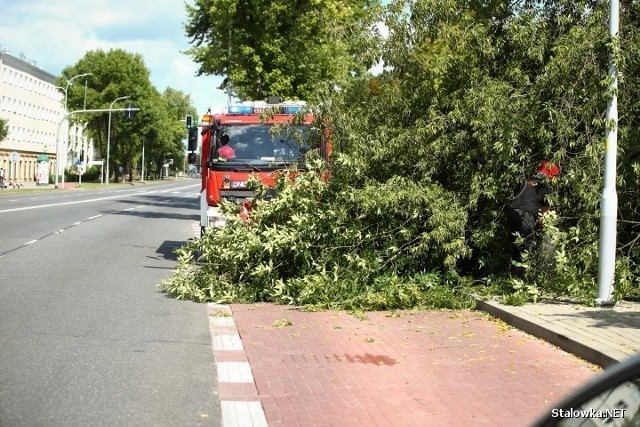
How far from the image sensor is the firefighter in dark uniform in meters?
9.69

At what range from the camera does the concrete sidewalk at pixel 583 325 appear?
631 centimetres

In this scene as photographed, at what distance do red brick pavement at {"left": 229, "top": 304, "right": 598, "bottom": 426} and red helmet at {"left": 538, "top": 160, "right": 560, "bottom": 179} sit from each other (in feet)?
7.43

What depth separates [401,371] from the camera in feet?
20.1

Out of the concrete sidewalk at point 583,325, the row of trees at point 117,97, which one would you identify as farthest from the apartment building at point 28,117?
the concrete sidewalk at point 583,325

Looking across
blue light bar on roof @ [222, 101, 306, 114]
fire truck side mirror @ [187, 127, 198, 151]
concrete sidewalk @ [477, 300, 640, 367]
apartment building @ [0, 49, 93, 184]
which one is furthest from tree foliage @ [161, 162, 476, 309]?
apartment building @ [0, 49, 93, 184]

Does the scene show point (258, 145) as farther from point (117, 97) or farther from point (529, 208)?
point (117, 97)

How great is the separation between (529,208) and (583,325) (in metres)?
2.56

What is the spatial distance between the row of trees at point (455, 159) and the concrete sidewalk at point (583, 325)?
1.61 feet

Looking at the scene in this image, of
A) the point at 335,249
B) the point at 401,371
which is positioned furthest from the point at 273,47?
the point at 401,371

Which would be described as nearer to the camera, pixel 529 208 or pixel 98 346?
pixel 98 346

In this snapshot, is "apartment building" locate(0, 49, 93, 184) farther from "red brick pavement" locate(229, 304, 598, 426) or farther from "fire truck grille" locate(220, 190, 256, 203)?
"red brick pavement" locate(229, 304, 598, 426)

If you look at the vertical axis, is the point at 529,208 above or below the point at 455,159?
below

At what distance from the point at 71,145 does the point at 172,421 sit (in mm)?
116517

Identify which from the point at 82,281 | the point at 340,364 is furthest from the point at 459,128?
the point at 82,281
